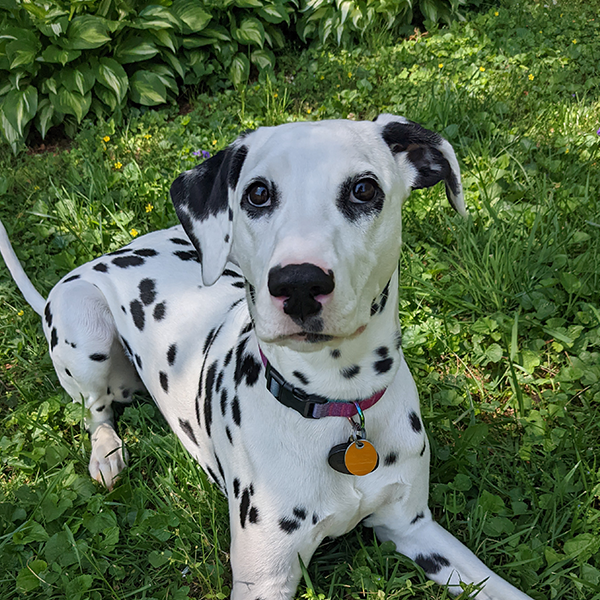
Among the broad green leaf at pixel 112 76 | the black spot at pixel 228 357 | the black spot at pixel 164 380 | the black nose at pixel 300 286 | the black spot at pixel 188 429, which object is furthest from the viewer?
the broad green leaf at pixel 112 76

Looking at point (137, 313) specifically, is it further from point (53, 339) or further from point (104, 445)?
point (104, 445)

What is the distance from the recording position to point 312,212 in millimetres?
1791

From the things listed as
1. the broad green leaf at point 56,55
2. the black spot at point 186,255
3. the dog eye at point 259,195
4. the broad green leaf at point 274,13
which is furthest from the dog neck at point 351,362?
the broad green leaf at point 274,13

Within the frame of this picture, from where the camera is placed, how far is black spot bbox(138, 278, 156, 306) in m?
3.04

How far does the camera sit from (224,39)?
614 cm

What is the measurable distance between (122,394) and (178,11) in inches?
167

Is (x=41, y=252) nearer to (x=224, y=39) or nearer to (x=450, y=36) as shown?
A: (x=224, y=39)

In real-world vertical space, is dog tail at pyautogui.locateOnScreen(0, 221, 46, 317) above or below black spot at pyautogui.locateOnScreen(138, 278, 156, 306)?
below

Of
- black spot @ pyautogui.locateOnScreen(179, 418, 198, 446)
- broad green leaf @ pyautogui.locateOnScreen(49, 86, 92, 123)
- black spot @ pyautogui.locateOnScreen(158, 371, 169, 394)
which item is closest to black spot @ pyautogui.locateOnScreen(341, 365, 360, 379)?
black spot @ pyautogui.locateOnScreen(179, 418, 198, 446)

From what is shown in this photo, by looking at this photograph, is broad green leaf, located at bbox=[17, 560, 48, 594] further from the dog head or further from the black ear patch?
the black ear patch

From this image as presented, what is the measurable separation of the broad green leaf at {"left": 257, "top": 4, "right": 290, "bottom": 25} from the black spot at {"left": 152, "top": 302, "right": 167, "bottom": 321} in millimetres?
4423

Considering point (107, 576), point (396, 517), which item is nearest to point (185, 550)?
point (107, 576)

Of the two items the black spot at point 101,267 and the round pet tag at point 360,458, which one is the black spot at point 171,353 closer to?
the black spot at point 101,267

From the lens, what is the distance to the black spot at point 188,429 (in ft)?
9.16
